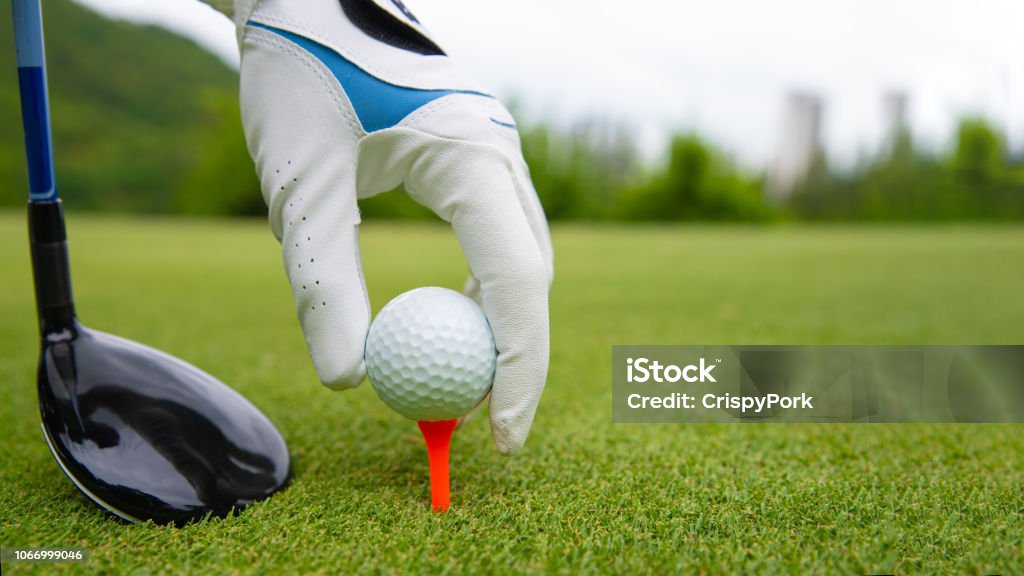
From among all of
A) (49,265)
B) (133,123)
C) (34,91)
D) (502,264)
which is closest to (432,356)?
(502,264)

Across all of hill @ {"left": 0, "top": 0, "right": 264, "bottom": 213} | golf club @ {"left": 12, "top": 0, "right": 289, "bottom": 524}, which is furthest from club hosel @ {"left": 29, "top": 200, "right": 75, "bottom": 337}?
hill @ {"left": 0, "top": 0, "right": 264, "bottom": 213}

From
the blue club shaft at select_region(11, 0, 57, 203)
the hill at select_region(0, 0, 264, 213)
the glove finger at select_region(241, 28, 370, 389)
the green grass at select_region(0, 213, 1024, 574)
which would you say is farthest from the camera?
the hill at select_region(0, 0, 264, 213)

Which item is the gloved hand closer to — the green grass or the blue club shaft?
the green grass

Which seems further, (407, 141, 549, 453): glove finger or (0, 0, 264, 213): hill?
(0, 0, 264, 213): hill

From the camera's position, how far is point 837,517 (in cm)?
127

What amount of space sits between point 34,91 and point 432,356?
92cm

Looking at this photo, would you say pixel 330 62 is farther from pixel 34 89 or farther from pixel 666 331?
pixel 666 331

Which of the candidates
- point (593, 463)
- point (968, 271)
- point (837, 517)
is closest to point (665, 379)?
point (593, 463)

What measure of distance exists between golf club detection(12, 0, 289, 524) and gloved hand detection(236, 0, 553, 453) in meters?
0.30

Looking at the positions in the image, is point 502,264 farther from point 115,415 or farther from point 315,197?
point 115,415

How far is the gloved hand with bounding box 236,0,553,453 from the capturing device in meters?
1.21

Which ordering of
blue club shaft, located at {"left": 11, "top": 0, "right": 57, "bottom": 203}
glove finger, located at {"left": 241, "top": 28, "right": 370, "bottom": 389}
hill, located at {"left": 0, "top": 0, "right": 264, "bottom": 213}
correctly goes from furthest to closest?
hill, located at {"left": 0, "top": 0, "right": 264, "bottom": 213} < blue club shaft, located at {"left": 11, "top": 0, "right": 57, "bottom": 203} < glove finger, located at {"left": 241, "top": 28, "right": 370, "bottom": 389}

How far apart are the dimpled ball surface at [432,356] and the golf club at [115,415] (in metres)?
0.36

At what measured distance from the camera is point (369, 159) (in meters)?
1.33
